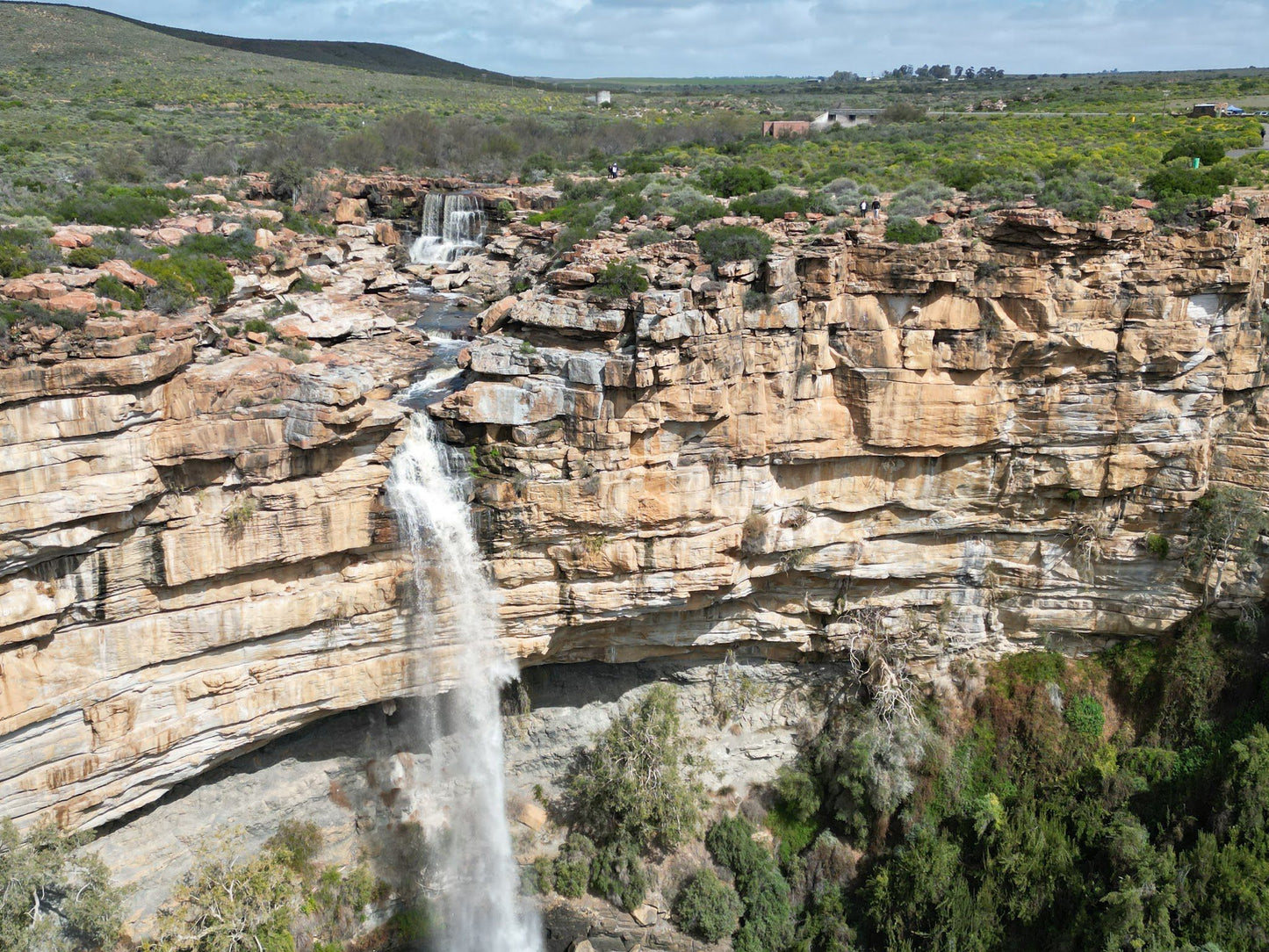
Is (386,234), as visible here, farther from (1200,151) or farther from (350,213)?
(1200,151)

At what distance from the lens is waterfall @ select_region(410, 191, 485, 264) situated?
31188 mm

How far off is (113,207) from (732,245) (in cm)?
1644

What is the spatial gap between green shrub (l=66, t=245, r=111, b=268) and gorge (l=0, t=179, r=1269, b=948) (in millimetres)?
2577

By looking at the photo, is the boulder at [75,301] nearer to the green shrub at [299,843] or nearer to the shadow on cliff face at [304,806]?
the shadow on cliff face at [304,806]

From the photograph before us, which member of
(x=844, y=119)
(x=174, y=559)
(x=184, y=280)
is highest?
(x=844, y=119)

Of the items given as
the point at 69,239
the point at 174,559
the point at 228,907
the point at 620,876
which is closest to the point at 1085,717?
the point at 620,876

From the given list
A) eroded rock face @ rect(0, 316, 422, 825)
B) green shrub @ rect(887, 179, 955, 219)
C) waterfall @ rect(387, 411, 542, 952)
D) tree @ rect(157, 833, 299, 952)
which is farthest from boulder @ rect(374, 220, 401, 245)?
tree @ rect(157, 833, 299, 952)

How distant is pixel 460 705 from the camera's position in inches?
861

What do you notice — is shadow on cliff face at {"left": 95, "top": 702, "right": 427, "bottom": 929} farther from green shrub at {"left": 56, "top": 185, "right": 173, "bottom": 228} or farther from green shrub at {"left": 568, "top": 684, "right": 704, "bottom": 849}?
green shrub at {"left": 56, "top": 185, "right": 173, "bottom": 228}

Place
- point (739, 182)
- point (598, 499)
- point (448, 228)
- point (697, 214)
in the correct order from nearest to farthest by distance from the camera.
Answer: point (598, 499)
point (697, 214)
point (739, 182)
point (448, 228)

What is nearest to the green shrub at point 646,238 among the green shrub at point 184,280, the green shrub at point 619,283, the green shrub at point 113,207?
the green shrub at point 619,283

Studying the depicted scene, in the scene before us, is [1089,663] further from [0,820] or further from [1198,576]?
[0,820]

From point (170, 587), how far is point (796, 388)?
45.1 ft

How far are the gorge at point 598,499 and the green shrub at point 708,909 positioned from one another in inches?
108
